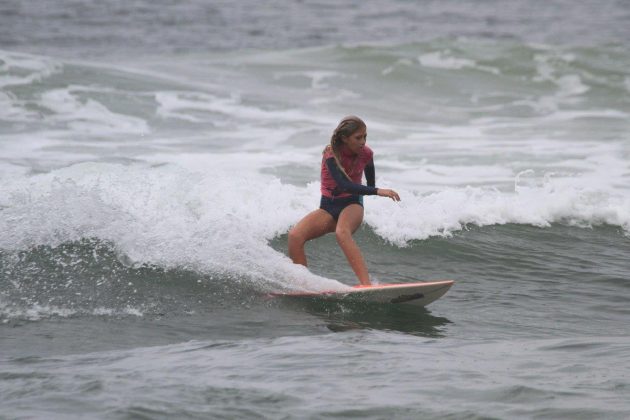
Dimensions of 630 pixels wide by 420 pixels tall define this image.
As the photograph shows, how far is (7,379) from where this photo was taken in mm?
5086

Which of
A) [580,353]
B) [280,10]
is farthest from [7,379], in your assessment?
[280,10]

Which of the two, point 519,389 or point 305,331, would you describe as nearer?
point 519,389

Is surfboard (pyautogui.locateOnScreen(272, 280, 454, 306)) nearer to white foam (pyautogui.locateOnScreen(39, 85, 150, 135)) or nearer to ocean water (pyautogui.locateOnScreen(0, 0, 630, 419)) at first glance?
ocean water (pyautogui.locateOnScreen(0, 0, 630, 419))

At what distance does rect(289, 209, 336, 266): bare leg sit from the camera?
7.21 m

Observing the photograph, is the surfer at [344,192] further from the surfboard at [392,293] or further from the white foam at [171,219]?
the white foam at [171,219]

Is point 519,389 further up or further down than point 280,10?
further down

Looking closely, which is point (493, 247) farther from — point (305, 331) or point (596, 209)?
point (305, 331)

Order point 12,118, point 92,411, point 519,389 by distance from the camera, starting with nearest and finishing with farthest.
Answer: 1. point 92,411
2. point 519,389
3. point 12,118

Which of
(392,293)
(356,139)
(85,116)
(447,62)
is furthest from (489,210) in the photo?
(447,62)

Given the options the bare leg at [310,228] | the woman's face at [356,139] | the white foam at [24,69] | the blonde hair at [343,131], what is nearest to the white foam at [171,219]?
the bare leg at [310,228]

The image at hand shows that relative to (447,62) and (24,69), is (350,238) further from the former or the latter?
(447,62)

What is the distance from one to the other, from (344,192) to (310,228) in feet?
1.37

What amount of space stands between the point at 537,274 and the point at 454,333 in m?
2.31

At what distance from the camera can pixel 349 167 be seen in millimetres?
7086
